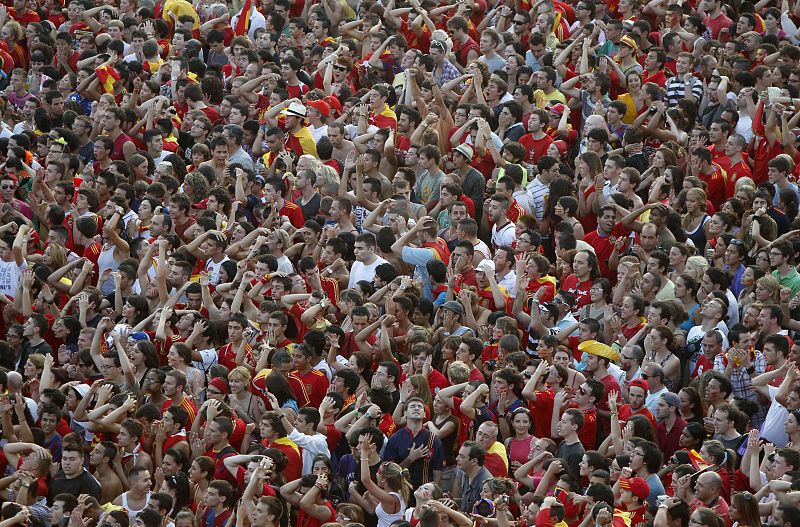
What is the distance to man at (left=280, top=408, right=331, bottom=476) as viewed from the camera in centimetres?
1245

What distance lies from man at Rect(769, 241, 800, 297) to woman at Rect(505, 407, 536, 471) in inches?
116

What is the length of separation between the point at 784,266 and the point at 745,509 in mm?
3683

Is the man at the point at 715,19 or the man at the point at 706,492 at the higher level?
the man at the point at 706,492

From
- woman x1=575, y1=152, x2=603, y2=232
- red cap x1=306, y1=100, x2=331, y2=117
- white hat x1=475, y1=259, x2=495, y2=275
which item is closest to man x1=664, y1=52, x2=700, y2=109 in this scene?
woman x1=575, y1=152, x2=603, y2=232

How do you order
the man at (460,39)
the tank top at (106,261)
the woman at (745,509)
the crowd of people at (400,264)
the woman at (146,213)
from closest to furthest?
1. the woman at (745,509)
2. the crowd of people at (400,264)
3. the tank top at (106,261)
4. the woman at (146,213)
5. the man at (460,39)

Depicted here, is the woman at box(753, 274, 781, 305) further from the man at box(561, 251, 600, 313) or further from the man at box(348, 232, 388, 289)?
the man at box(348, 232, 388, 289)

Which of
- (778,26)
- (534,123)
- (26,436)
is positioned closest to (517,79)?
(534,123)

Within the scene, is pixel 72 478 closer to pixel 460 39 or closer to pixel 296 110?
pixel 296 110

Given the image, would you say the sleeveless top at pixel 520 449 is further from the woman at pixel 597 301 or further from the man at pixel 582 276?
the man at pixel 582 276

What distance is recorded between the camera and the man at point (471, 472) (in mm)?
12188

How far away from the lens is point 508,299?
47.5 ft

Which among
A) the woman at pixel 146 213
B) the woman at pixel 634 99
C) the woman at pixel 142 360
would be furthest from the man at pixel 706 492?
→ the woman at pixel 634 99

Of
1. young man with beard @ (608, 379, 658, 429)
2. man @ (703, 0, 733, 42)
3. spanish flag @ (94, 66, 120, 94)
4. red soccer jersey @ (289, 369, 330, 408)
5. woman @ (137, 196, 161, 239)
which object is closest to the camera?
young man with beard @ (608, 379, 658, 429)

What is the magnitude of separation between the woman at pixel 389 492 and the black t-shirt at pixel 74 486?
2.07 meters
